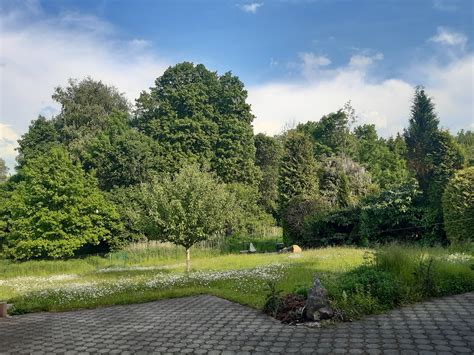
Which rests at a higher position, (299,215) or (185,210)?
(185,210)

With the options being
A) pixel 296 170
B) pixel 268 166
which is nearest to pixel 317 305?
pixel 296 170

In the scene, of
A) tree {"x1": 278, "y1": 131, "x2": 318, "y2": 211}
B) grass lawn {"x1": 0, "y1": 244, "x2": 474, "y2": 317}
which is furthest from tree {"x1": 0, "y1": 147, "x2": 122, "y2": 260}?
tree {"x1": 278, "y1": 131, "x2": 318, "y2": 211}

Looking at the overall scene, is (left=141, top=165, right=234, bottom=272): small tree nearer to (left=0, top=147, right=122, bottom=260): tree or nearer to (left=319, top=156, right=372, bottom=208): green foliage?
(left=0, top=147, right=122, bottom=260): tree

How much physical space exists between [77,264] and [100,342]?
21300mm

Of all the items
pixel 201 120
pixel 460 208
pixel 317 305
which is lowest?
pixel 317 305

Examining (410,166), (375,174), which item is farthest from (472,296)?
(375,174)

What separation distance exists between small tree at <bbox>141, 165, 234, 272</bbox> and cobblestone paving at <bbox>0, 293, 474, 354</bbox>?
632 centimetres

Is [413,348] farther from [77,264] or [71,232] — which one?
[71,232]

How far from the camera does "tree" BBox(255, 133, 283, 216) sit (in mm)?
46969

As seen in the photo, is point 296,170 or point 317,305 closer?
point 317,305

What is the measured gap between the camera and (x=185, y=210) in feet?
51.4

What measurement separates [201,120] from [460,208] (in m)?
31.2

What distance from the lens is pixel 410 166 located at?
2497 centimetres

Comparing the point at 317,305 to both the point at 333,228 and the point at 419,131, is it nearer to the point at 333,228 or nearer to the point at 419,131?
the point at 333,228
